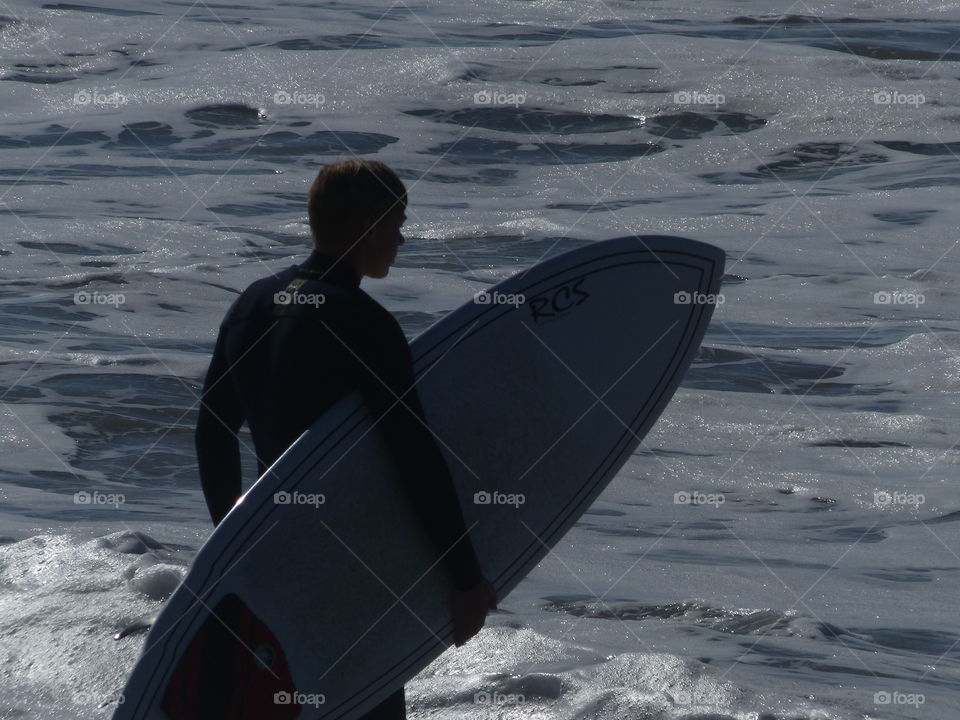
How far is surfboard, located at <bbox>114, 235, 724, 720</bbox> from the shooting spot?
2.41 m

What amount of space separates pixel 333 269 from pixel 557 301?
826 millimetres

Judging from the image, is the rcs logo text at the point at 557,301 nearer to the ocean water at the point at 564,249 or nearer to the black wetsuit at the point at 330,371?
the black wetsuit at the point at 330,371

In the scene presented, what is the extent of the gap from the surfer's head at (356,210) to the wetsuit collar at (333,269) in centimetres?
1

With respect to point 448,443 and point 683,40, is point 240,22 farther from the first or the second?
point 448,443

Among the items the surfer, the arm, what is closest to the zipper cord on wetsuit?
the surfer

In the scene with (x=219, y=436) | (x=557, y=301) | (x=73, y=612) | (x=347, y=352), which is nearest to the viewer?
(x=347, y=352)

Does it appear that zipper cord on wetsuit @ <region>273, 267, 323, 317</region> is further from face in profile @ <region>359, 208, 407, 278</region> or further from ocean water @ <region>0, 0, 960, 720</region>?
ocean water @ <region>0, 0, 960, 720</region>

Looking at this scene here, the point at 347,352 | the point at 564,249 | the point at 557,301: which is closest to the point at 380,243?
the point at 347,352

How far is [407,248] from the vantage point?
1018cm

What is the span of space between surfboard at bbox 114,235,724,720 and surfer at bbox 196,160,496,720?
0.20ft

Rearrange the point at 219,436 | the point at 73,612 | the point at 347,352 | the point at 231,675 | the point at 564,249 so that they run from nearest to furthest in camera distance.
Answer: the point at 347,352, the point at 231,675, the point at 219,436, the point at 73,612, the point at 564,249

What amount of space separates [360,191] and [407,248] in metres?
7.95

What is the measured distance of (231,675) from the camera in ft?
7.89

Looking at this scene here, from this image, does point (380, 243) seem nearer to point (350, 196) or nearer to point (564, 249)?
point (350, 196)
